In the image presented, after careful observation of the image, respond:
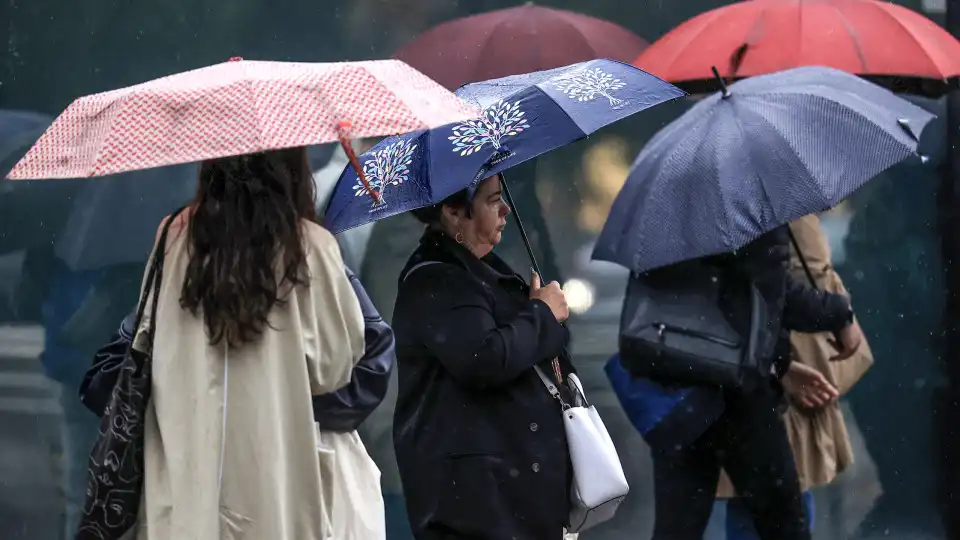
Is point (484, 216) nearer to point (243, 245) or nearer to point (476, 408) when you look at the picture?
point (476, 408)

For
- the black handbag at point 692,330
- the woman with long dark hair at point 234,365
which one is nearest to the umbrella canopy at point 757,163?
the black handbag at point 692,330

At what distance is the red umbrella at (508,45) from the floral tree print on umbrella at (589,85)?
1866mm

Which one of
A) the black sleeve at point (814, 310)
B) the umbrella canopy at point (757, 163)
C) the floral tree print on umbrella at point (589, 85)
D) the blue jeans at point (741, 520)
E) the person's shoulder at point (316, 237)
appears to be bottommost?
the blue jeans at point (741, 520)

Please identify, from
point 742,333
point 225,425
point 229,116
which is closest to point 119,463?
point 225,425

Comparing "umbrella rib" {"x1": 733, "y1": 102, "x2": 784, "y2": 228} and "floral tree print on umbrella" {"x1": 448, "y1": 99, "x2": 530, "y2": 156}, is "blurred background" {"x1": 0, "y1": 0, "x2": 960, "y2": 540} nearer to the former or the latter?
"umbrella rib" {"x1": 733, "y1": 102, "x2": 784, "y2": 228}

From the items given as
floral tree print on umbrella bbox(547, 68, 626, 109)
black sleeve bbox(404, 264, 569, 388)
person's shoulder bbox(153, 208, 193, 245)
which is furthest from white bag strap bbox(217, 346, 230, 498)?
floral tree print on umbrella bbox(547, 68, 626, 109)

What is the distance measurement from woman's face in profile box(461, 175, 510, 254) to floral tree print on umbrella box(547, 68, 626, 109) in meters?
0.33

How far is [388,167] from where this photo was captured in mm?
4684

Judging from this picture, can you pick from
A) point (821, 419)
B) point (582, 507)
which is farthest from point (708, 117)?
point (582, 507)

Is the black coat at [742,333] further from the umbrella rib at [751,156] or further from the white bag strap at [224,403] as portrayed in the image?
the white bag strap at [224,403]

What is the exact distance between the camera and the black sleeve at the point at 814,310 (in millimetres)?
5648

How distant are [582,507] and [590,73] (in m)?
1.27

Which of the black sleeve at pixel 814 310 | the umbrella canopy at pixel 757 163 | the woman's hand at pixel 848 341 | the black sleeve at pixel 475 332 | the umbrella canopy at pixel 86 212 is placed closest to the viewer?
the black sleeve at pixel 475 332

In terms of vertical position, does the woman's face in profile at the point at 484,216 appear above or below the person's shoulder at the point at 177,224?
below
